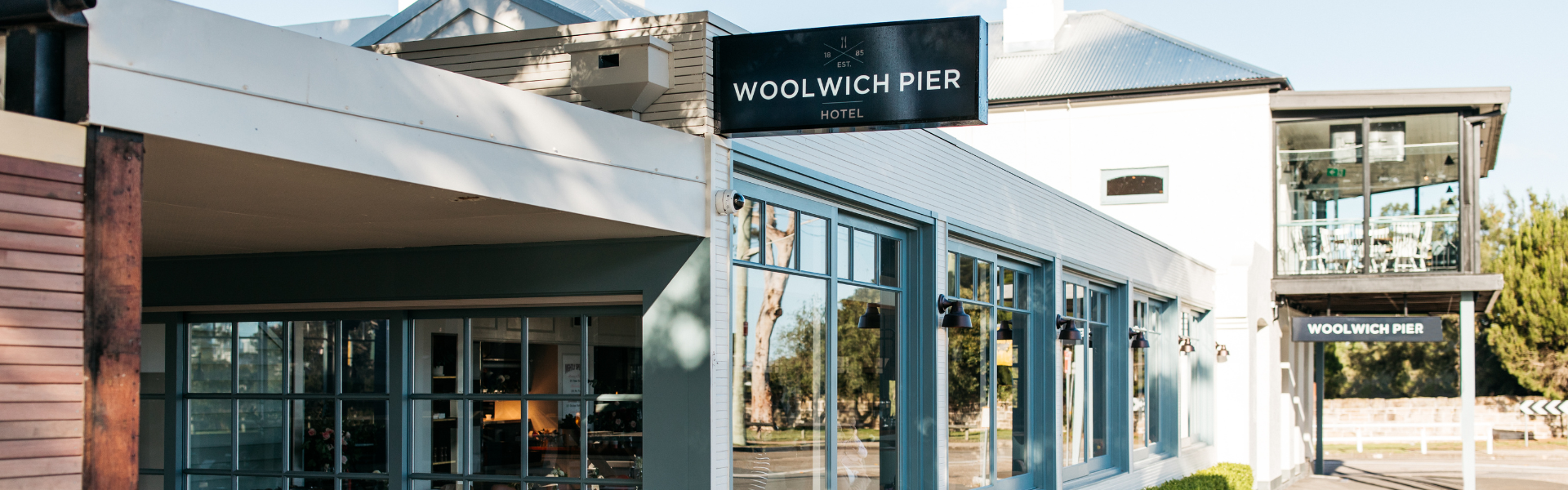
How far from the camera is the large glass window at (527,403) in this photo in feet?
25.0

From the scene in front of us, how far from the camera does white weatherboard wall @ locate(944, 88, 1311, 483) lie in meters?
20.4

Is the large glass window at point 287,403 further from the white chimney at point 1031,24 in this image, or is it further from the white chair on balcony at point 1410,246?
the white chimney at point 1031,24

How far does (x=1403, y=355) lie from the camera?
4397 centimetres

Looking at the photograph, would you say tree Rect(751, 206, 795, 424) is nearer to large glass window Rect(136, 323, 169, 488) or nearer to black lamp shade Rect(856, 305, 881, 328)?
black lamp shade Rect(856, 305, 881, 328)

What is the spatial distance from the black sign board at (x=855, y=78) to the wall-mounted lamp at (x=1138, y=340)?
9.68m

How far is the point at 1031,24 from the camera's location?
84.2ft

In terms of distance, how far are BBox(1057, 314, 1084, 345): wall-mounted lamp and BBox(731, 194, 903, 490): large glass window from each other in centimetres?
364

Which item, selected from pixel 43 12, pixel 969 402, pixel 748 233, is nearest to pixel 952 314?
pixel 969 402

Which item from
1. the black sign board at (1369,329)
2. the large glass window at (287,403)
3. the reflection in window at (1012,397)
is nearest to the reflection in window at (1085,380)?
the reflection in window at (1012,397)

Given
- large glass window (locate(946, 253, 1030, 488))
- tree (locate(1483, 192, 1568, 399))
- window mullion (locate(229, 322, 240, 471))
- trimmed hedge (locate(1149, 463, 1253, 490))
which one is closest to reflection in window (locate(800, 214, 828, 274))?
large glass window (locate(946, 253, 1030, 488))

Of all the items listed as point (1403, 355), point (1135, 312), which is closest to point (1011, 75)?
point (1135, 312)

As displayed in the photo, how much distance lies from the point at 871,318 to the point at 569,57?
320cm

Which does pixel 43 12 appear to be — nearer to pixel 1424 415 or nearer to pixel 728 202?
pixel 728 202

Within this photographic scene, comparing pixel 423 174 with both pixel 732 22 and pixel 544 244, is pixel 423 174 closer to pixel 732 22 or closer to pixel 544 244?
pixel 544 244
